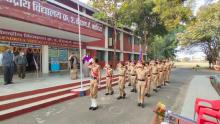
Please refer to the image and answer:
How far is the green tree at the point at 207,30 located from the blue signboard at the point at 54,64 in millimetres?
12992

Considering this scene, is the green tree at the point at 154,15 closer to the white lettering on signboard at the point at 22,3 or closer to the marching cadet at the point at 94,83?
the white lettering on signboard at the point at 22,3

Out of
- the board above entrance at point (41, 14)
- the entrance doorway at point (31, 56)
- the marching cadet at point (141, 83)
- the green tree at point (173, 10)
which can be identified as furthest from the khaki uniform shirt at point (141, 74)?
the green tree at point (173, 10)

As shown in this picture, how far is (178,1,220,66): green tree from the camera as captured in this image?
2225 cm

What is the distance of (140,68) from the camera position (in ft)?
28.9

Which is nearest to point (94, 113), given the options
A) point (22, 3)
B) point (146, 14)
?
point (22, 3)

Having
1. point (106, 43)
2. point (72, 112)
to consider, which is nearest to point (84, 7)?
point (106, 43)

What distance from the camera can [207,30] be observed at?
2338 cm

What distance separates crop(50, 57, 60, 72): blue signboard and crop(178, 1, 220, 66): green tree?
512 inches

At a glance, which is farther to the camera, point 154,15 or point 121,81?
point 154,15

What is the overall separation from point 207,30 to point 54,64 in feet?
53.0

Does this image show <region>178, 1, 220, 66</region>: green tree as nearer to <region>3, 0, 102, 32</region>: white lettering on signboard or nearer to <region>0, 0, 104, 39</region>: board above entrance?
<region>3, 0, 102, 32</region>: white lettering on signboard

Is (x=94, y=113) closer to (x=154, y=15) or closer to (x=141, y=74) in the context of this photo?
(x=141, y=74)

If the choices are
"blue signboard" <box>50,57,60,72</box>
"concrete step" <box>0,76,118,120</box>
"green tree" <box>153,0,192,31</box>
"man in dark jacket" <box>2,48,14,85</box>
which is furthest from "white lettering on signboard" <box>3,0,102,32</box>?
"green tree" <box>153,0,192,31</box>

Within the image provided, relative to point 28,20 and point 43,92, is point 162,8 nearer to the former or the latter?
point 28,20
